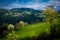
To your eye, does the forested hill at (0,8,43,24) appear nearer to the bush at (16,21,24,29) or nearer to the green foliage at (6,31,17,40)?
the bush at (16,21,24,29)

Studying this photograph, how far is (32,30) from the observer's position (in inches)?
96.1

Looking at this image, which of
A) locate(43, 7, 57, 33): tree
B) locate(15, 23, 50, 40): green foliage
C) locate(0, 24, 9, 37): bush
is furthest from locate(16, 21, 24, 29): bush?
locate(43, 7, 57, 33): tree

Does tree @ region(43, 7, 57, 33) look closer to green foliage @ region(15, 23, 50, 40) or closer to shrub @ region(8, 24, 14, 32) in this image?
green foliage @ region(15, 23, 50, 40)

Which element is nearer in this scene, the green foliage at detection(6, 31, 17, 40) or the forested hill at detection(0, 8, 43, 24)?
the green foliage at detection(6, 31, 17, 40)

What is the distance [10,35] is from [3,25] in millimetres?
190

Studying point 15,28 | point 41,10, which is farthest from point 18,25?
point 41,10

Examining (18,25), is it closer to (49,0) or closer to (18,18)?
(18,18)

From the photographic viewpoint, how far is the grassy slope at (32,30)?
2418mm

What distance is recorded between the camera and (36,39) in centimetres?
242

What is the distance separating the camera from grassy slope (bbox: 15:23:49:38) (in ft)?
7.93

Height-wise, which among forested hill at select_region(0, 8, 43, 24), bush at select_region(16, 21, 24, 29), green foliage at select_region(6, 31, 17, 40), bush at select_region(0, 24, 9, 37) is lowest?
green foliage at select_region(6, 31, 17, 40)

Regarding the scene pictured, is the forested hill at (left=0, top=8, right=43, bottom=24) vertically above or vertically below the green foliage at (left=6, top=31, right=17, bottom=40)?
above

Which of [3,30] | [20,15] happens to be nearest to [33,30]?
[20,15]

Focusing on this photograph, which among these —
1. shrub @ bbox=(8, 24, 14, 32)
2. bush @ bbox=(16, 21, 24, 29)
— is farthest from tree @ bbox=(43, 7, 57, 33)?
shrub @ bbox=(8, 24, 14, 32)
